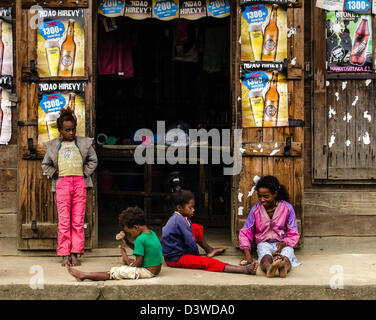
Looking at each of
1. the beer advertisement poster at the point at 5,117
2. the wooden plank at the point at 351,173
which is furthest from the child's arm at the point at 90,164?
the wooden plank at the point at 351,173

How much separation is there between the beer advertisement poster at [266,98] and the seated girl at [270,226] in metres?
0.71

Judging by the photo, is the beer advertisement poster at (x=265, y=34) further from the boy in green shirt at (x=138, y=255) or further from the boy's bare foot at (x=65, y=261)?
the boy's bare foot at (x=65, y=261)

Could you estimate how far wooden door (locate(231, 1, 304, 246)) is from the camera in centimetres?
588

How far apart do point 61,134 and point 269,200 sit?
236 cm

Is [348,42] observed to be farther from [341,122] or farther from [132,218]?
[132,218]

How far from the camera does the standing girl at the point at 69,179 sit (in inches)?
219

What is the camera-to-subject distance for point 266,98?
232 inches

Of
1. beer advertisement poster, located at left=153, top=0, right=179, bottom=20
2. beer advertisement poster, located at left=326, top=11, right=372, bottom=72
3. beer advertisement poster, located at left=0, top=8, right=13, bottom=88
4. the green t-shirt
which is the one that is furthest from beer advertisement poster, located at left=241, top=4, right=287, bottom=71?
beer advertisement poster, located at left=0, top=8, right=13, bottom=88

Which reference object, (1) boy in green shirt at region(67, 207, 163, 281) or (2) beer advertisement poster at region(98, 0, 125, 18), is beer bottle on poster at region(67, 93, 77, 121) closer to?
(2) beer advertisement poster at region(98, 0, 125, 18)

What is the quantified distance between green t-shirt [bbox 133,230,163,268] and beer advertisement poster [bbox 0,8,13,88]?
2.66 metres

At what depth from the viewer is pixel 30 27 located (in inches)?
230

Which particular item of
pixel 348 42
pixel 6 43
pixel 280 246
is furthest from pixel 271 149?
pixel 6 43
